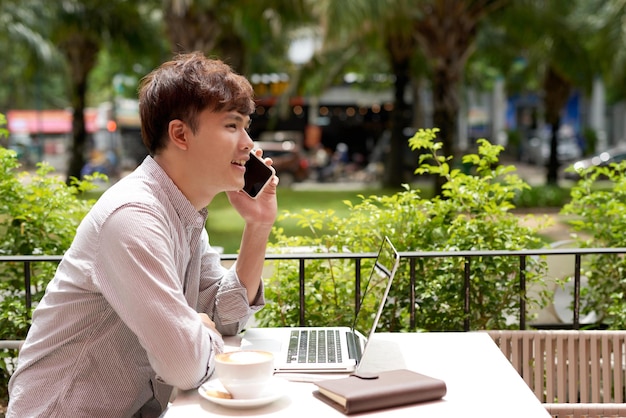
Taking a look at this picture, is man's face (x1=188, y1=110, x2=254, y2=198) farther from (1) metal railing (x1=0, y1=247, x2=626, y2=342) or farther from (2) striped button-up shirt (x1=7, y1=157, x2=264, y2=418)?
(1) metal railing (x1=0, y1=247, x2=626, y2=342)

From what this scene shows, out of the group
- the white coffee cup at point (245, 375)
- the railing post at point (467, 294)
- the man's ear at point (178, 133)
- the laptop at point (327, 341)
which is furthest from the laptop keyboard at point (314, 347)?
the railing post at point (467, 294)

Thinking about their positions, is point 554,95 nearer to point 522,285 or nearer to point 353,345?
point 522,285

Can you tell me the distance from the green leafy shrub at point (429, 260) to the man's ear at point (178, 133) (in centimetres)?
178

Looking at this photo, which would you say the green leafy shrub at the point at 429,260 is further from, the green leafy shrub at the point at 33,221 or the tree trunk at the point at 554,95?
the tree trunk at the point at 554,95

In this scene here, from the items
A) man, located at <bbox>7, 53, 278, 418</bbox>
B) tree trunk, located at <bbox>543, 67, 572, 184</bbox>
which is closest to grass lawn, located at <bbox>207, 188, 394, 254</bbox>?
tree trunk, located at <bbox>543, 67, 572, 184</bbox>

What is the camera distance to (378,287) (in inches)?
97.0

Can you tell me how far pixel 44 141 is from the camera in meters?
52.3

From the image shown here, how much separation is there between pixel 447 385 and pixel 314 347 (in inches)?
17.6

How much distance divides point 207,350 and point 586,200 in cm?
295

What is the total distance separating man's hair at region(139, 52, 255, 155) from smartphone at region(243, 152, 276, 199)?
36 cm

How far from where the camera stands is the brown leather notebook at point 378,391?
1.83 meters

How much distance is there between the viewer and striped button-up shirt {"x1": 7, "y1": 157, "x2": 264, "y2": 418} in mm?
1903

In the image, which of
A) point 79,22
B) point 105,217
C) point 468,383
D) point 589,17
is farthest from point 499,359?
point 589,17

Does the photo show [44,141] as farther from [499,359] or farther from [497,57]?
[499,359]
